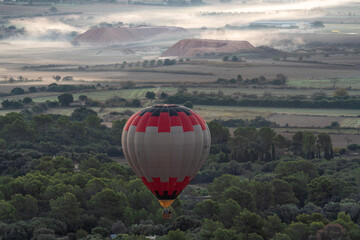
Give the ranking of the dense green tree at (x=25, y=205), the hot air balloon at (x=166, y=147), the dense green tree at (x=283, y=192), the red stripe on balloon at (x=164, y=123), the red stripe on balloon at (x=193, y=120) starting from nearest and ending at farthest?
the hot air balloon at (x=166, y=147) → the red stripe on balloon at (x=164, y=123) → the red stripe on balloon at (x=193, y=120) → the dense green tree at (x=25, y=205) → the dense green tree at (x=283, y=192)

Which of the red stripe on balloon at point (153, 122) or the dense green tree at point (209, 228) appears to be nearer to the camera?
the dense green tree at point (209, 228)

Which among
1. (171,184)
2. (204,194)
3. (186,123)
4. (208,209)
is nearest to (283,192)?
(204,194)

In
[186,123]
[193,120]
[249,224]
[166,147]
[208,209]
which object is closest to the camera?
[166,147]

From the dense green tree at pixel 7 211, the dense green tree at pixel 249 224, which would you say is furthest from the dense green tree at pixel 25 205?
the dense green tree at pixel 249 224

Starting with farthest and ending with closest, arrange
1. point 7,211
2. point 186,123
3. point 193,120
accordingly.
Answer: point 7,211 < point 193,120 < point 186,123

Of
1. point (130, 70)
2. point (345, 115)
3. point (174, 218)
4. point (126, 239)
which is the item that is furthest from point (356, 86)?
point (126, 239)

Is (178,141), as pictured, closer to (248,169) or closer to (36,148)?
(248,169)

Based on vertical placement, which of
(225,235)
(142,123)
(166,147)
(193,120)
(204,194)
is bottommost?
(204,194)

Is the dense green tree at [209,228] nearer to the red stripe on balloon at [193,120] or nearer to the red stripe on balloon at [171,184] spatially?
the red stripe on balloon at [171,184]

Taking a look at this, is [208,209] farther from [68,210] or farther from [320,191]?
[320,191]
